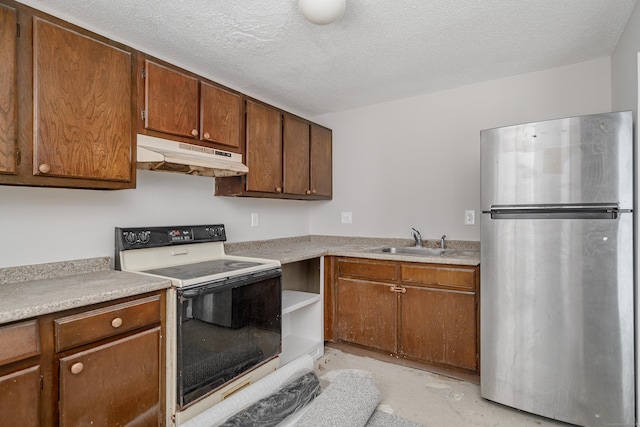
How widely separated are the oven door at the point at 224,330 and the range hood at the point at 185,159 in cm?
73

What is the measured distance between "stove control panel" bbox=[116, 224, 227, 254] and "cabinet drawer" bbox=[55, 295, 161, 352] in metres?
0.53

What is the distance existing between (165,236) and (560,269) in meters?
2.35

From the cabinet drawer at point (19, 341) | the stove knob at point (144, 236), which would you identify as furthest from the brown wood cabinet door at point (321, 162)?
the cabinet drawer at point (19, 341)

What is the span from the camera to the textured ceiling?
1770mm

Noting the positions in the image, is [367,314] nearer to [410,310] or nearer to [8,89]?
[410,310]

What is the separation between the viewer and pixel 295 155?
3053 millimetres

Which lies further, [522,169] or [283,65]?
[283,65]

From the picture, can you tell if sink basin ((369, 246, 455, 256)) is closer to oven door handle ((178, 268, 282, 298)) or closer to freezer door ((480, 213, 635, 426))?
freezer door ((480, 213, 635, 426))

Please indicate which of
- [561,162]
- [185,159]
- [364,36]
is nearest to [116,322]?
[185,159]

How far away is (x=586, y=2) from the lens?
1.74 metres

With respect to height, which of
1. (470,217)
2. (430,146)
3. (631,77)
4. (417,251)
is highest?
(631,77)

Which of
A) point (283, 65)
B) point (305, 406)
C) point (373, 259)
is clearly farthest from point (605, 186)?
point (283, 65)

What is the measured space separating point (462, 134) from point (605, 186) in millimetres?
1317

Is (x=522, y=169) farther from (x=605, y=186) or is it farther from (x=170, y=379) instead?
(x=170, y=379)
